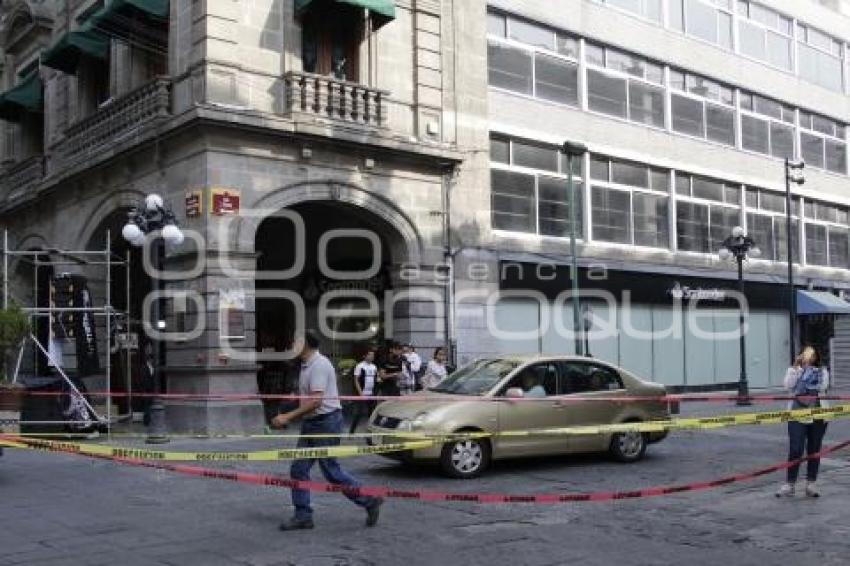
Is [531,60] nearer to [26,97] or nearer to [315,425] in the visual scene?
[26,97]

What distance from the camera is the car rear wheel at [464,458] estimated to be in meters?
11.2

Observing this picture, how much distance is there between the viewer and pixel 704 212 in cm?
2788

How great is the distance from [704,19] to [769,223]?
700cm

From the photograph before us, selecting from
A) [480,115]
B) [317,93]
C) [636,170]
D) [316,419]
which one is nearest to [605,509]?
[316,419]

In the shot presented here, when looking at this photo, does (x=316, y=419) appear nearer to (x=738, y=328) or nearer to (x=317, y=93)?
(x=317, y=93)

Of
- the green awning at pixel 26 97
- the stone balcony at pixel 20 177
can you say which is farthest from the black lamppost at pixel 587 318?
the green awning at pixel 26 97

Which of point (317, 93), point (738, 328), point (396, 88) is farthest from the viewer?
point (738, 328)

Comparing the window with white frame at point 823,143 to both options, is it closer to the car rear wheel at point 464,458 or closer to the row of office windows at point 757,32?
the row of office windows at point 757,32

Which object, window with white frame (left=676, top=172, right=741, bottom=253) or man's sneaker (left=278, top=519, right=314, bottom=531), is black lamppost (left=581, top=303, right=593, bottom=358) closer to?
window with white frame (left=676, top=172, right=741, bottom=253)

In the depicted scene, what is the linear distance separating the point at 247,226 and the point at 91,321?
129 inches

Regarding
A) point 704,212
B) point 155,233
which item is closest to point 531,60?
point 704,212

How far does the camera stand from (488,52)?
22.1 meters

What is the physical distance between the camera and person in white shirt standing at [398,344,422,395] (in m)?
16.6

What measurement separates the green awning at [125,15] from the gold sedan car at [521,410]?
10175 mm
